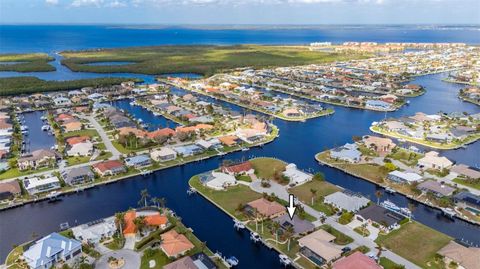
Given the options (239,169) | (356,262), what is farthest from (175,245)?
(239,169)

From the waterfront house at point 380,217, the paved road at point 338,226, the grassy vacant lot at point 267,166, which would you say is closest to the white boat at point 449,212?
the waterfront house at point 380,217

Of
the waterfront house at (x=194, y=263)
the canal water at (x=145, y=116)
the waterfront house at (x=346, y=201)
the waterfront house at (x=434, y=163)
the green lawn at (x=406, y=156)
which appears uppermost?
the waterfront house at (x=434, y=163)

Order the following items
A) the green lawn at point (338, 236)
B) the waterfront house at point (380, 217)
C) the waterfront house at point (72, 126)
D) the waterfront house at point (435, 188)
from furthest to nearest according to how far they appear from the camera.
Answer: the waterfront house at point (72, 126) < the waterfront house at point (435, 188) < the waterfront house at point (380, 217) < the green lawn at point (338, 236)

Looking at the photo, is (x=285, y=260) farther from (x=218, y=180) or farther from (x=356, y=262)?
(x=218, y=180)

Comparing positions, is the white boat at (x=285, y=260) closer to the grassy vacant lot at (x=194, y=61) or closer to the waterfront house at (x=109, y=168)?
the waterfront house at (x=109, y=168)

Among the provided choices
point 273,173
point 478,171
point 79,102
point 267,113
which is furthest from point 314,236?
point 79,102

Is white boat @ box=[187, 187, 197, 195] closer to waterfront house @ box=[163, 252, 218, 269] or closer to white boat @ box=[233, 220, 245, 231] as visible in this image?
white boat @ box=[233, 220, 245, 231]
